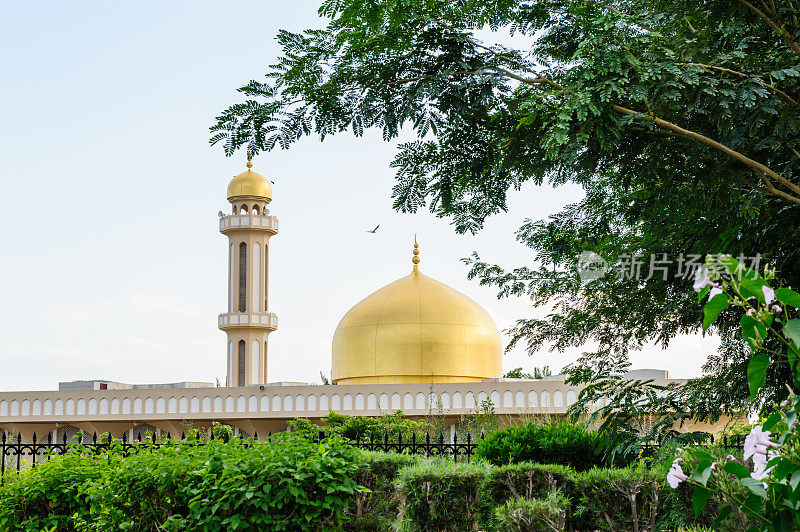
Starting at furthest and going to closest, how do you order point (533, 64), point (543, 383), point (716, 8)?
point (543, 383)
point (533, 64)
point (716, 8)

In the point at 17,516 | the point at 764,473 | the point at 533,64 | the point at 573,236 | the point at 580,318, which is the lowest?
the point at 17,516

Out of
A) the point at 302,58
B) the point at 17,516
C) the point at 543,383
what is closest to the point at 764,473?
the point at 302,58

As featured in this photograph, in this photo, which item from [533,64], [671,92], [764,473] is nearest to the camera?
[764,473]

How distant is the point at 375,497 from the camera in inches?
232

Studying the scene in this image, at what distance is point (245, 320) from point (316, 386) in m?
4.53

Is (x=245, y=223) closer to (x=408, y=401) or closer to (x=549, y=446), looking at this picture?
(x=408, y=401)

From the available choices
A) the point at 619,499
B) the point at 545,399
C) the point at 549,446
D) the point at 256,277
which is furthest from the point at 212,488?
the point at 256,277

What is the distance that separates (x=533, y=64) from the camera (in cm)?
506

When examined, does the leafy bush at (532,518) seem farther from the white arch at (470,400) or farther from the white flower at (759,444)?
the white arch at (470,400)

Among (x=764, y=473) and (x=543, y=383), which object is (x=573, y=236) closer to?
(x=764, y=473)

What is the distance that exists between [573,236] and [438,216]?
4.23 feet

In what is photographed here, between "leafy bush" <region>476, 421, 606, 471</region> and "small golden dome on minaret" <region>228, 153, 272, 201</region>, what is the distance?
20077mm

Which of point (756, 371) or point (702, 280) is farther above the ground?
point (702, 280)

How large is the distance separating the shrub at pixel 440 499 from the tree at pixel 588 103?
6.50ft
